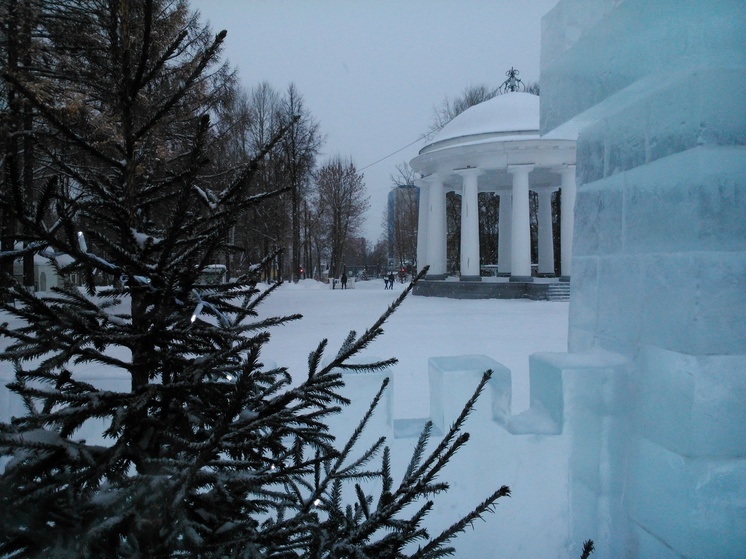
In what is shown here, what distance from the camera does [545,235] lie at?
19703mm

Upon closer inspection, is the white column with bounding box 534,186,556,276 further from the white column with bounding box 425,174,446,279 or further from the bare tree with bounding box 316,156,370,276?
the bare tree with bounding box 316,156,370,276

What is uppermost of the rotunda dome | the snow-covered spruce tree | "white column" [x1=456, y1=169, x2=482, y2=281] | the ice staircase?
→ the rotunda dome

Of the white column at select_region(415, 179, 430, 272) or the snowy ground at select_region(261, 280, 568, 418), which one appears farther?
the white column at select_region(415, 179, 430, 272)

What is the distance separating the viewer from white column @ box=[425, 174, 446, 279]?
17734 millimetres

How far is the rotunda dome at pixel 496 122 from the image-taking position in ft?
53.3

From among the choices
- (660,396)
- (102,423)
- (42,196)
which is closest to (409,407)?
(660,396)

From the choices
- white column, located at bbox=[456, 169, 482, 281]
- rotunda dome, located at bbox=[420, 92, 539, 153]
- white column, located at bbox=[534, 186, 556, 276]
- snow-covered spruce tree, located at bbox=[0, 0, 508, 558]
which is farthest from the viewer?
white column, located at bbox=[534, 186, 556, 276]

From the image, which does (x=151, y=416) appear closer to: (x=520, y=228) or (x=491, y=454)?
(x=491, y=454)

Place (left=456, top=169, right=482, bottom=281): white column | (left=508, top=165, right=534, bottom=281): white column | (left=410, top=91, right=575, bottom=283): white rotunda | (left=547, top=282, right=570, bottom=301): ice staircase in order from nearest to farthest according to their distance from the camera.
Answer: (left=547, top=282, right=570, bottom=301): ice staircase → (left=410, top=91, right=575, bottom=283): white rotunda → (left=508, top=165, right=534, bottom=281): white column → (left=456, top=169, right=482, bottom=281): white column

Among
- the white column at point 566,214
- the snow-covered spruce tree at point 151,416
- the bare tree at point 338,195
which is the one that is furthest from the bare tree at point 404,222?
the snow-covered spruce tree at point 151,416

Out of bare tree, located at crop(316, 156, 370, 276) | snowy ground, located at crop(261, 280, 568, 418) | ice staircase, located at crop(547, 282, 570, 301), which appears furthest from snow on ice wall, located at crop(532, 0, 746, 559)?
bare tree, located at crop(316, 156, 370, 276)

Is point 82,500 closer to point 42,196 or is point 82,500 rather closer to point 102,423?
point 42,196

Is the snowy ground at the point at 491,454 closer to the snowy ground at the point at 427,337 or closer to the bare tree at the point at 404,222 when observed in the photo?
the snowy ground at the point at 427,337

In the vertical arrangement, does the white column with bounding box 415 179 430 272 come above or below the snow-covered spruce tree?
above
